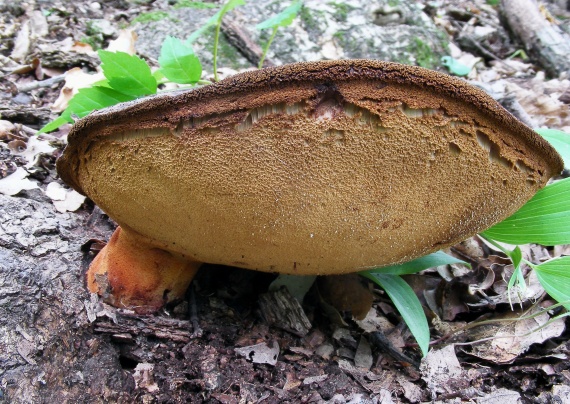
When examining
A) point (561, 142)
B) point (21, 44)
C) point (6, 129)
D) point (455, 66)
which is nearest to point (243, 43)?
point (21, 44)

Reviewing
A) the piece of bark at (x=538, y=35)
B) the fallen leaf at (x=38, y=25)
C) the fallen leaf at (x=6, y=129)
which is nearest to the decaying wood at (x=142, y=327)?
the fallen leaf at (x=6, y=129)

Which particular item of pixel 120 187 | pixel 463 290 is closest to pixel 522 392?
pixel 463 290

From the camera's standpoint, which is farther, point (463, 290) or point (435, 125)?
point (463, 290)

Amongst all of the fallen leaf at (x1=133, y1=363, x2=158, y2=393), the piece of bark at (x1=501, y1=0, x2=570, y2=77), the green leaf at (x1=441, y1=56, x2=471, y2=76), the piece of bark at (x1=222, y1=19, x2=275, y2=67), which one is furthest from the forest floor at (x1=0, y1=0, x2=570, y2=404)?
the piece of bark at (x1=501, y1=0, x2=570, y2=77)

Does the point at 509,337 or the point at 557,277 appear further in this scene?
the point at 509,337

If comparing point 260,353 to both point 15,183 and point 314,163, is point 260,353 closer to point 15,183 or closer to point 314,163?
point 314,163

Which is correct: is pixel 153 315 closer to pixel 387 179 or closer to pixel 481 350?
pixel 387 179

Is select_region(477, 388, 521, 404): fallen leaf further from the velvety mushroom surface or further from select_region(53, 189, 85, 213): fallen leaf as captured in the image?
select_region(53, 189, 85, 213): fallen leaf
